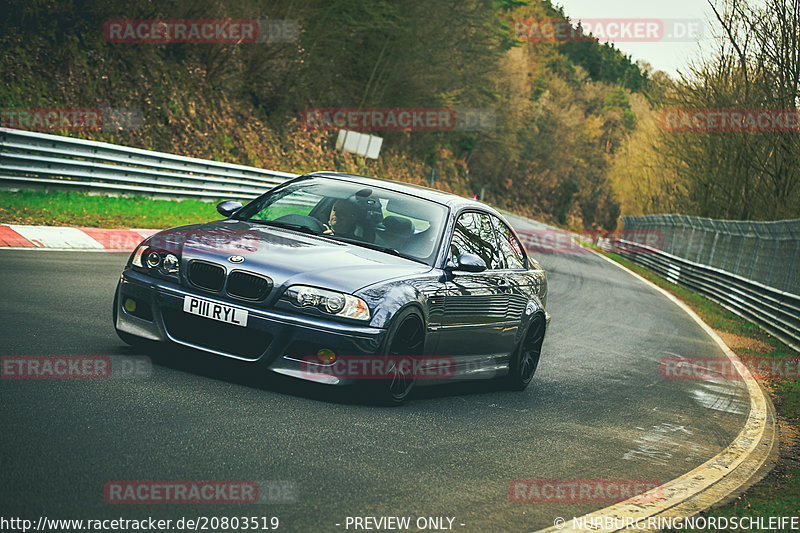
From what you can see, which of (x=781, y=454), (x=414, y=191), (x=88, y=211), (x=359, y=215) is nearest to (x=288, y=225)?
(x=359, y=215)

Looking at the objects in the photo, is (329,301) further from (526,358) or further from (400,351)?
(526,358)

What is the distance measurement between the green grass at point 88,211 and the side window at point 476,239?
27.5 feet

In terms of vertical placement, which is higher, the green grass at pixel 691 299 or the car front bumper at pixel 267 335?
the car front bumper at pixel 267 335

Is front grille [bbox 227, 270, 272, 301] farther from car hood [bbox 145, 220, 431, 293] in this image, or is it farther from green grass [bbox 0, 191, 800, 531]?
green grass [bbox 0, 191, 800, 531]

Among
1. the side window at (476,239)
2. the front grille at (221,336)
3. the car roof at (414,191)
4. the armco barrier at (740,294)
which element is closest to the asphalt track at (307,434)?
the front grille at (221,336)

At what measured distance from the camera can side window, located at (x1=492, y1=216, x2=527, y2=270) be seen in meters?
8.60

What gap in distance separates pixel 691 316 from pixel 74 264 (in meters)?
14.4

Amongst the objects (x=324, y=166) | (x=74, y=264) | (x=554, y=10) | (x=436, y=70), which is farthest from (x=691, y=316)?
(x=554, y=10)

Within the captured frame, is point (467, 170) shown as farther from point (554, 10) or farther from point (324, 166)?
point (554, 10)

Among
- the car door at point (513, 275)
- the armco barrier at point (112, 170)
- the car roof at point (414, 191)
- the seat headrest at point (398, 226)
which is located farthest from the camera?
the armco barrier at point (112, 170)

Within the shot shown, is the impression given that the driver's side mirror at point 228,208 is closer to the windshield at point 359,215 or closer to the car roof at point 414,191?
the windshield at point 359,215

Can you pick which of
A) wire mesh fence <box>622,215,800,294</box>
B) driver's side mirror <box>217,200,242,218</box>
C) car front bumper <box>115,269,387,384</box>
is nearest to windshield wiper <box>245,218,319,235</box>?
driver's side mirror <box>217,200,242,218</box>

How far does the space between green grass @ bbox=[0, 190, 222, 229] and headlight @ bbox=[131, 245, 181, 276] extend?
8132 mm

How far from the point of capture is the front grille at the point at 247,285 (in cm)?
612
